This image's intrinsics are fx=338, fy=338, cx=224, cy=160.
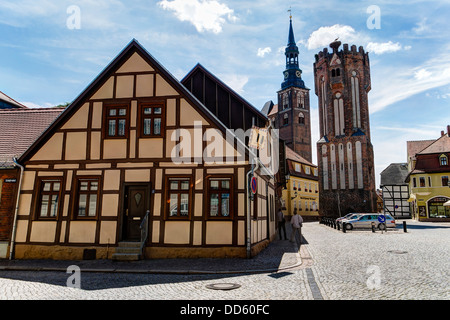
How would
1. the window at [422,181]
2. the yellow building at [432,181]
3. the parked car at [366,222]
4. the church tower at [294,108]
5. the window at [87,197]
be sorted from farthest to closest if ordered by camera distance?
1. the church tower at [294,108]
2. the window at [422,181]
3. the yellow building at [432,181]
4. the parked car at [366,222]
5. the window at [87,197]

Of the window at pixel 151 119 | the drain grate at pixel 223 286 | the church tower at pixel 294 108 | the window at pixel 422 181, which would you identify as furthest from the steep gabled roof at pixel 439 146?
the drain grate at pixel 223 286

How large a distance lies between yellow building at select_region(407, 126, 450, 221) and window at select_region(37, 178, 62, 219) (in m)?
45.3

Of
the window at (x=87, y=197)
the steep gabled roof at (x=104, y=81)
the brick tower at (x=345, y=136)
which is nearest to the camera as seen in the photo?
the window at (x=87, y=197)

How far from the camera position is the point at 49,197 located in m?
12.9

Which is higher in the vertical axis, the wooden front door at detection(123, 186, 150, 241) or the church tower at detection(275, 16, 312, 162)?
the church tower at detection(275, 16, 312, 162)

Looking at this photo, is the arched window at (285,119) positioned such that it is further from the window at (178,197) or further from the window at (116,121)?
the window at (178,197)

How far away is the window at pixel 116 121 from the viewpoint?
12922 millimetres

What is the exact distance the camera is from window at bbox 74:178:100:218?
1248 cm

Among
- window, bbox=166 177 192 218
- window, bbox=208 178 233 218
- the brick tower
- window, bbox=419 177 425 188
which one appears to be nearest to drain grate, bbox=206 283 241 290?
window, bbox=208 178 233 218

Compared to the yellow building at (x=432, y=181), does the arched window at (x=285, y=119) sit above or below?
above

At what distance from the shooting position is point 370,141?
2053 inches

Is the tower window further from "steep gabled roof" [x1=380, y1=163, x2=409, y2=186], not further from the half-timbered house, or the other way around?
the half-timbered house

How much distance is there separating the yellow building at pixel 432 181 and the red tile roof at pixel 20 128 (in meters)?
45.0

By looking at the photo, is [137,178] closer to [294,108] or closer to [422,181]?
[422,181]
